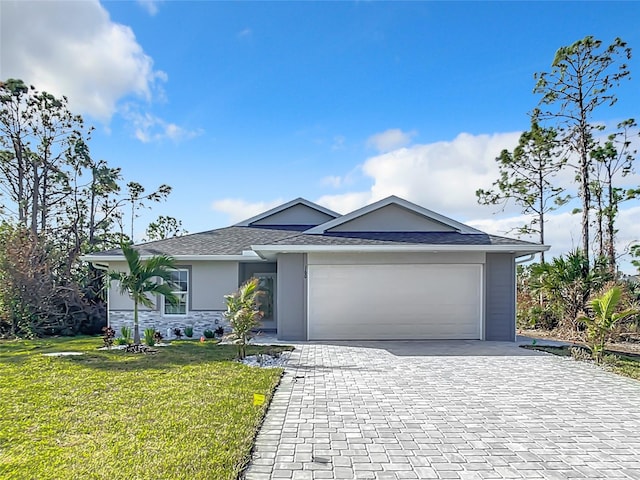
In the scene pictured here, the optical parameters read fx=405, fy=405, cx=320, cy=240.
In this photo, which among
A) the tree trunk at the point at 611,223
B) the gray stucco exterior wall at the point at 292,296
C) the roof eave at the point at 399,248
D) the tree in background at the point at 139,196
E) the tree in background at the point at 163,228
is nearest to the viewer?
the roof eave at the point at 399,248

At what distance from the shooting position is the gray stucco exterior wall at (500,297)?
12609 mm

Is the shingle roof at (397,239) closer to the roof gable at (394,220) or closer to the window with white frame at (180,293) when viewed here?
the roof gable at (394,220)

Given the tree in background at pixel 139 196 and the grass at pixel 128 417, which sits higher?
the tree in background at pixel 139 196

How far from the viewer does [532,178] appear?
23047mm

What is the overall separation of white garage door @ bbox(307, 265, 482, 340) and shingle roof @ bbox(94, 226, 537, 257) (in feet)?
2.85

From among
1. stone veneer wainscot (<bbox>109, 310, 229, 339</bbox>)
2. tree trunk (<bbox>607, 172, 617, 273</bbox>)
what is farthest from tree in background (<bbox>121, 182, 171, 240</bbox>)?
tree trunk (<bbox>607, 172, 617, 273</bbox>)

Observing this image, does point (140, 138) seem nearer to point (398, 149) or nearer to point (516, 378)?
point (398, 149)

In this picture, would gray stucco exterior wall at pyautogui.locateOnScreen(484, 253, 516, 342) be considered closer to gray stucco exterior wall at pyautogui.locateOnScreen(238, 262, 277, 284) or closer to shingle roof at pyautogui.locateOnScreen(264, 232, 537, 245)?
shingle roof at pyautogui.locateOnScreen(264, 232, 537, 245)

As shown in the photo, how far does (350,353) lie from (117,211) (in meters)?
19.0

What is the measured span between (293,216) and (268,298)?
4408 millimetres

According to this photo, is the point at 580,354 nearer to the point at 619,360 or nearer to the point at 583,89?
the point at 619,360

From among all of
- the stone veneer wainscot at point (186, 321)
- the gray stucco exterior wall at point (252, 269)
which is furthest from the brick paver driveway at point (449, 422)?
the gray stucco exterior wall at point (252, 269)

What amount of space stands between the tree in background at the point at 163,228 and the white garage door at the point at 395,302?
21.8 metres

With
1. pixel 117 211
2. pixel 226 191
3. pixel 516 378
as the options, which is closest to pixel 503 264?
pixel 516 378
